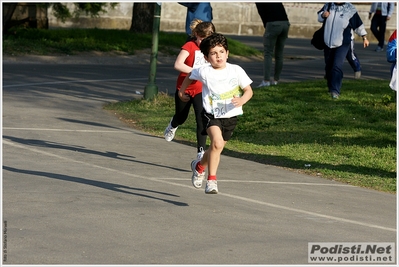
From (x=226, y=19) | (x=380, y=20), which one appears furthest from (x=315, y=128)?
(x=226, y=19)

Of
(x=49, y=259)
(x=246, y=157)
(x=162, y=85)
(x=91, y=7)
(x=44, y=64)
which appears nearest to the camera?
(x=49, y=259)

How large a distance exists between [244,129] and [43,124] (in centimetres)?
297

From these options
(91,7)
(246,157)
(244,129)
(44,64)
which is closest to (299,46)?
(91,7)

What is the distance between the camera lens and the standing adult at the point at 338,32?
15266mm

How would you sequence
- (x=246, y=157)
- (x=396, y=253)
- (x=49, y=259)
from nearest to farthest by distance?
(x=49, y=259) < (x=396, y=253) < (x=246, y=157)

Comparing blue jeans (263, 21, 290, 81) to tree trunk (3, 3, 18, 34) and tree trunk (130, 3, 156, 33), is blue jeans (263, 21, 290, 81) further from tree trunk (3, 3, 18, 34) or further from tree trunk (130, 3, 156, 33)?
tree trunk (130, 3, 156, 33)

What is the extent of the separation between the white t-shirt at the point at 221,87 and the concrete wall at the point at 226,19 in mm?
31640

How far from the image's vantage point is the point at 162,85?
18953 mm

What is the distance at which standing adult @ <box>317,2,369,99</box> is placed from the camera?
50.1ft

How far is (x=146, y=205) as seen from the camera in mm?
7891

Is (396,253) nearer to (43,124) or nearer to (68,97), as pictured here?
(43,124)

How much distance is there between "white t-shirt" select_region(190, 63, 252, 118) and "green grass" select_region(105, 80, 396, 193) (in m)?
2.28

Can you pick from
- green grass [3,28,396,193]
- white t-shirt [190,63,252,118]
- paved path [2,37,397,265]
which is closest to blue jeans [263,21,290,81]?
green grass [3,28,396,193]

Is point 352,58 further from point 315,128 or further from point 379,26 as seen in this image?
point 379,26
